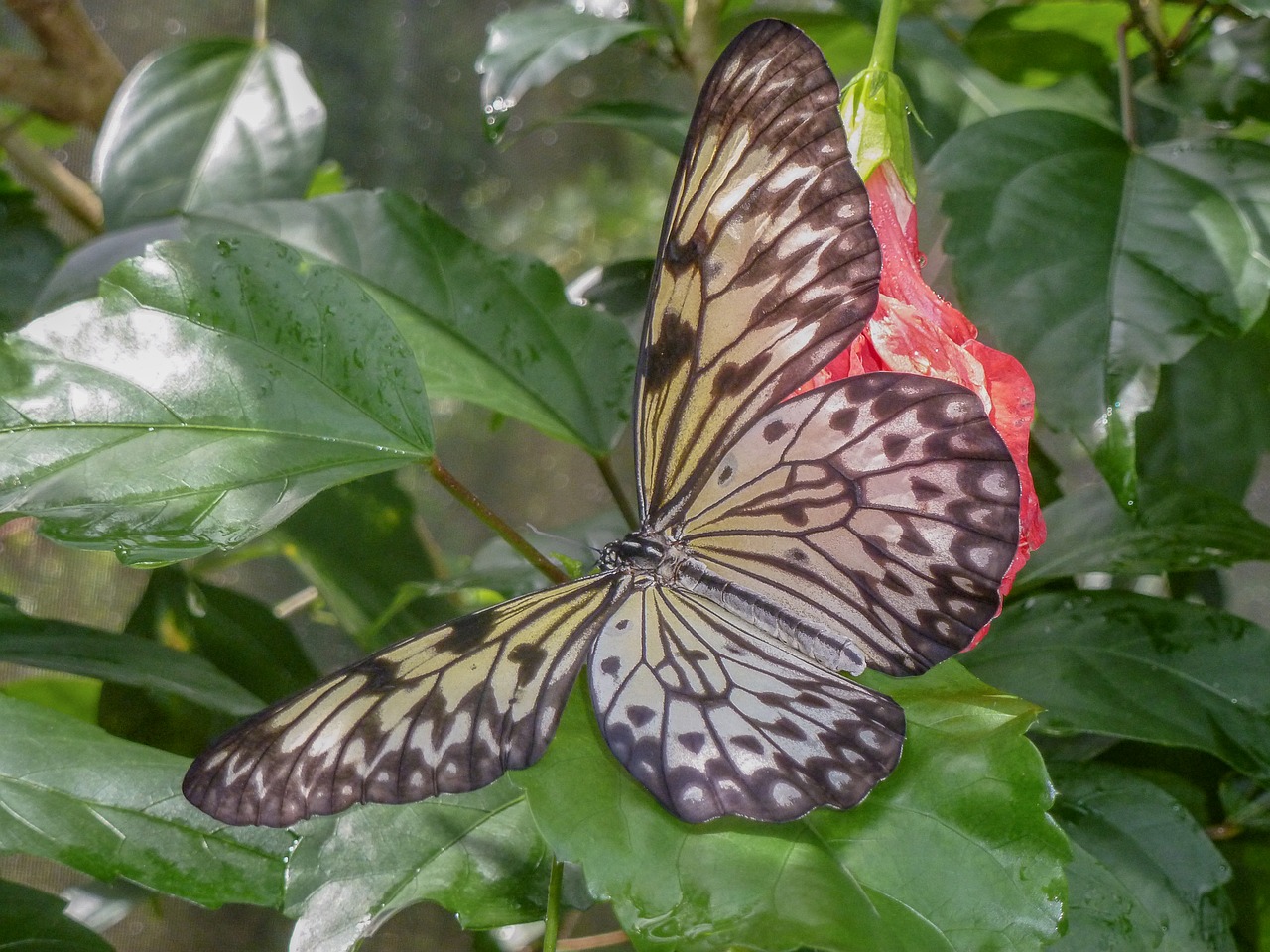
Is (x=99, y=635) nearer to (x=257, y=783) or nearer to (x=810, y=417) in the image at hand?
(x=257, y=783)

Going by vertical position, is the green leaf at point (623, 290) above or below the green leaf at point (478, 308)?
below

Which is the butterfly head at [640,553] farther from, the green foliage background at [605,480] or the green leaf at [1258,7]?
the green leaf at [1258,7]

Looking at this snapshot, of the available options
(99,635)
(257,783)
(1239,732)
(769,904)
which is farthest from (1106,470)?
(99,635)

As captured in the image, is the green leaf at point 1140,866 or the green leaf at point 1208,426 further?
the green leaf at point 1208,426

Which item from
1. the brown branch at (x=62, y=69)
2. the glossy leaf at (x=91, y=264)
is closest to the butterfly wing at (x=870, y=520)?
the glossy leaf at (x=91, y=264)

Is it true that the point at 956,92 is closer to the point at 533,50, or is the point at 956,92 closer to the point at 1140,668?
the point at 533,50

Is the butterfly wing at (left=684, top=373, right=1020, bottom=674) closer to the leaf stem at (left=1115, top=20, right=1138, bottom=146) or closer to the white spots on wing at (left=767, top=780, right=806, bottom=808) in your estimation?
the white spots on wing at (left=767, top=780, right=806, bottom=808)

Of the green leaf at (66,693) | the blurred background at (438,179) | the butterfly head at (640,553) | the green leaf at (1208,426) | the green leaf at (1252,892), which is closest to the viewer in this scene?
the butterfly head at (640,553)
